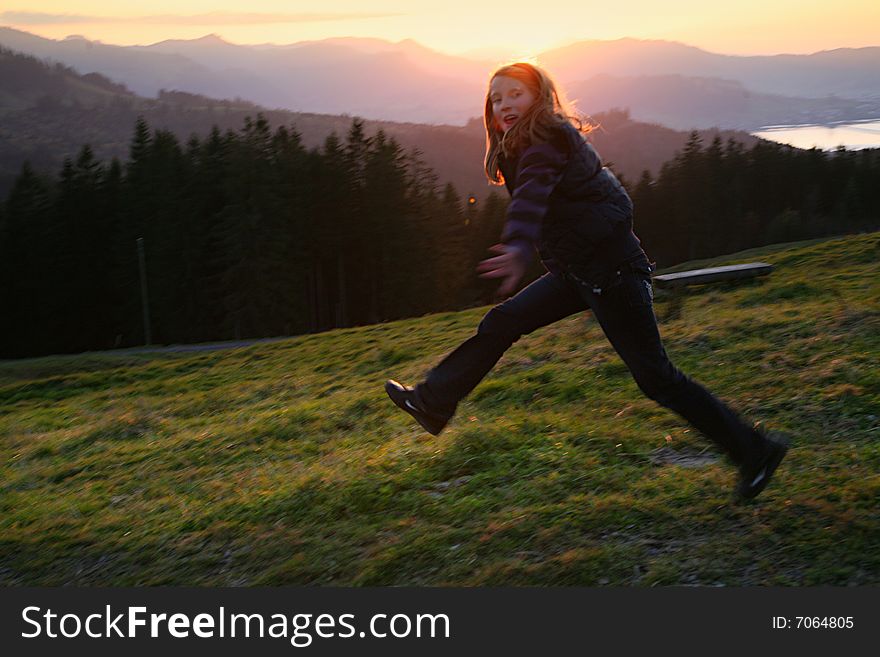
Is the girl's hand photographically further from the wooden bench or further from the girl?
the wooden bench

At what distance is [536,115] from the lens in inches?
150

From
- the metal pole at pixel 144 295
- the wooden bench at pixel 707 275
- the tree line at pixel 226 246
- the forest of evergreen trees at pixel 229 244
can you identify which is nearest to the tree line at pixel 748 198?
the forest of evergreen trees at pixel 229 244

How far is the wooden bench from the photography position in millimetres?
12539

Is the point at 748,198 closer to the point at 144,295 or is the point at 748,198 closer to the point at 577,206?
the point at 144,295

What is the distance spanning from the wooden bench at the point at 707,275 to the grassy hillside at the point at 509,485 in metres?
2.71

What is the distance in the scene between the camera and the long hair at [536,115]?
12.5 feet

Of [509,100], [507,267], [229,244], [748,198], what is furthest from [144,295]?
[748,198]

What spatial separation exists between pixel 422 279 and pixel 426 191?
9.29 meters

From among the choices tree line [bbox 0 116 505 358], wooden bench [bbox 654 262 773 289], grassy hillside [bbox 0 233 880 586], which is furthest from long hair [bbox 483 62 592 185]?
tree line [bbox 0 116 505 358]

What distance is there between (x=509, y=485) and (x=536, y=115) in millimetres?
2286

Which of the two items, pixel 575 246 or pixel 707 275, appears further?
pixel 707 275

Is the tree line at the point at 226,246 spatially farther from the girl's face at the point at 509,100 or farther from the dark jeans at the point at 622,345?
the girl's face at the point at 509,100

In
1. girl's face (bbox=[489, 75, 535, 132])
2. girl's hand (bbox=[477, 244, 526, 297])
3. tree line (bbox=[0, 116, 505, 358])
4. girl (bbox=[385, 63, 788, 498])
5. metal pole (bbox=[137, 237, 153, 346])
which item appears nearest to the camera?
girl's hand (bbox=[477, 244, 526, 297])

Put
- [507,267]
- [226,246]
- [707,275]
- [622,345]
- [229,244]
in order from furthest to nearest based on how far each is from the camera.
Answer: [226,246], [229,244], [707,275], [622,345], [507,267]
